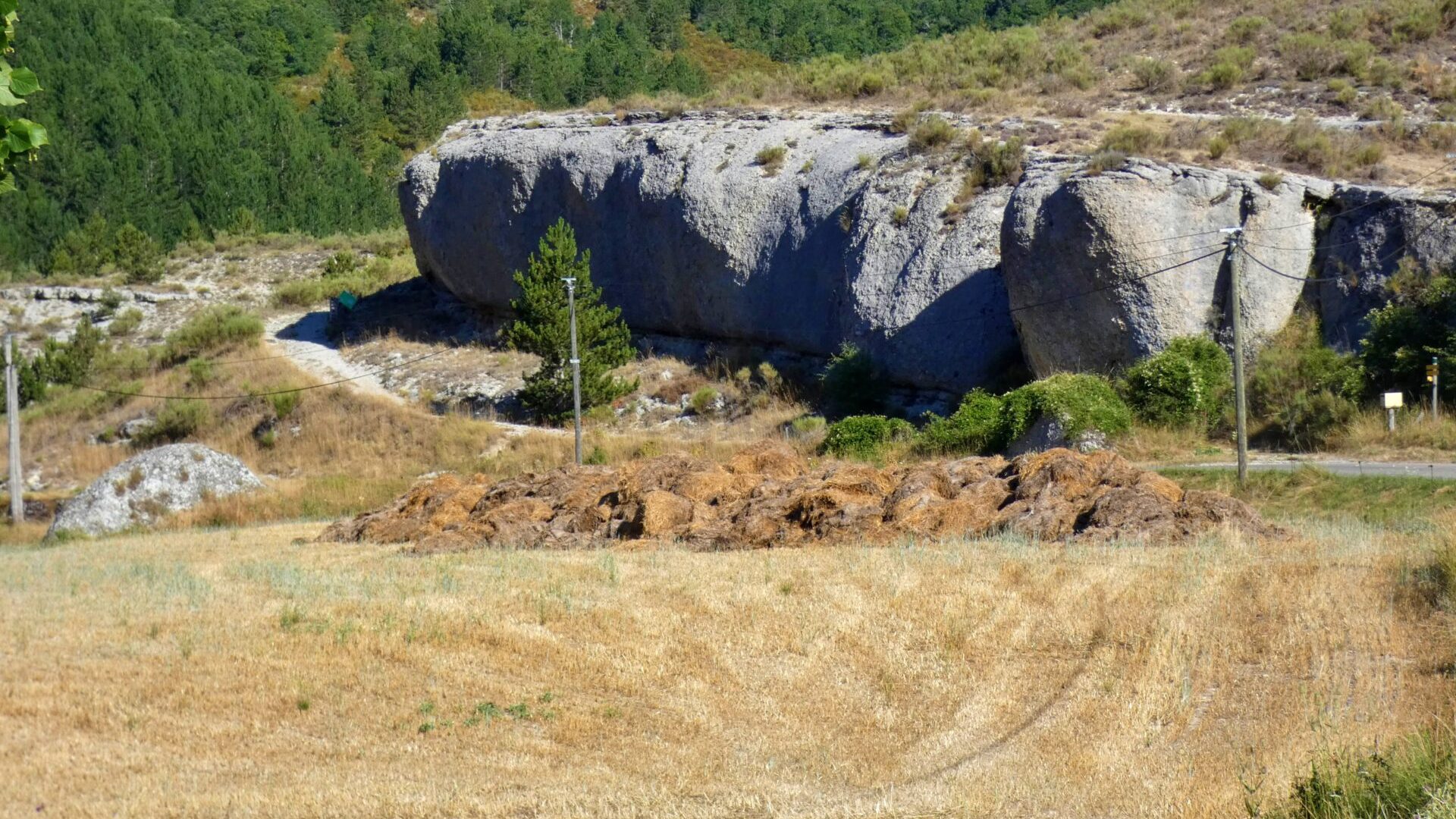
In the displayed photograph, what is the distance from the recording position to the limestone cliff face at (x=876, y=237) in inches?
1228

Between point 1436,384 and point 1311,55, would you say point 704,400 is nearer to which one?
point 1436,384

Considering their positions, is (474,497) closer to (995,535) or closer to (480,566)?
(480,566)

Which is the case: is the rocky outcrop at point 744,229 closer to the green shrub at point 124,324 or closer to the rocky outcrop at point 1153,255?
the rocky outcrop at point 1153,255

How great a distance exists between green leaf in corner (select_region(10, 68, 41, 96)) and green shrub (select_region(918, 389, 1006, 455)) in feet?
79.4

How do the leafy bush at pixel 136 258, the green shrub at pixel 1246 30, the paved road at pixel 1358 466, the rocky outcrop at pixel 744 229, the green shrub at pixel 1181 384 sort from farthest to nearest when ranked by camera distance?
the leafy bush at pixel 136 258, the green shrub at pixel 1246 30, the rocky outcrop at pixel 744 229, the green shrub at pixel 1181 384, the paved road at pixel 1358 466

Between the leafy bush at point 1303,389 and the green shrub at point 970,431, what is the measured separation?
512cm

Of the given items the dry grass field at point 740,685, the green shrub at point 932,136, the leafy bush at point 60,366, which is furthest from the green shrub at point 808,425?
the leafy bush at point 60,366

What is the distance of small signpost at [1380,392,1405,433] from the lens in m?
26.6

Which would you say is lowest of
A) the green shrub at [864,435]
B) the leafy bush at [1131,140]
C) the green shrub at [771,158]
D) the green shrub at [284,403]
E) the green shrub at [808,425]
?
the green shrub at [284,403]

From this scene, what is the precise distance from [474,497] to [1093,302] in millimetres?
14781

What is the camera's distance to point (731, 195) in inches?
1614

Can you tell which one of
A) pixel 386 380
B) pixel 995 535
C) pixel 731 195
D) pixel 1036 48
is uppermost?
pixel 1036 48

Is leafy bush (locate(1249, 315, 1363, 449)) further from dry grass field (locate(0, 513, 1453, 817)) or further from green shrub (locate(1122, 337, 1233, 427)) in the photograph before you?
dry grass field (locate(0, 513, 1453, 817))

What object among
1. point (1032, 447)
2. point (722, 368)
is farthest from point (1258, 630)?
point (722, 368)
